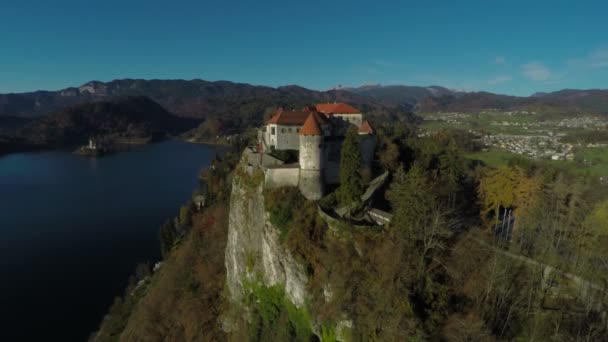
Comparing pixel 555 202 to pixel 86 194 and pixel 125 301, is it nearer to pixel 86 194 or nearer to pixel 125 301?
pixel 125 301

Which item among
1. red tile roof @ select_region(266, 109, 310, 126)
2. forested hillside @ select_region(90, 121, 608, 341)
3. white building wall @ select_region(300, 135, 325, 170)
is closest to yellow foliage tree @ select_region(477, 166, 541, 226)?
forested hillside @ select_region(90, 121, 608, 341)

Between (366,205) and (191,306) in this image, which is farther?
(191,306)

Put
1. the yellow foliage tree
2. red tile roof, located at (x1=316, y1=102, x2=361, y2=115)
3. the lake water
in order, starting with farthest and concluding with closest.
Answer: the lake water → red tile roof, located at (x1=316, y1=102, x2=361, y2=115) → the yellow foliage tree

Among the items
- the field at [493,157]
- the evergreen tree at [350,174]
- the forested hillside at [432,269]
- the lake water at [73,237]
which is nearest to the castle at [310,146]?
the forested hillside at [432,269]

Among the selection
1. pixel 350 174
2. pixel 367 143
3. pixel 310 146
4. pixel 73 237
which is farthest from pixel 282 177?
pixel 73 237

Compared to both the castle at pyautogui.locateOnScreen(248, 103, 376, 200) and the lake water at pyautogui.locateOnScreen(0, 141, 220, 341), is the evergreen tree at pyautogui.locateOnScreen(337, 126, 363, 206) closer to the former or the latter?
the castle at pyautogui.locateOnScreen(248, 103, 376, 200)

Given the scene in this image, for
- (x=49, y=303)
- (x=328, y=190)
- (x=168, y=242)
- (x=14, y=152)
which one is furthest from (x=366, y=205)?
(x=14, y=152)

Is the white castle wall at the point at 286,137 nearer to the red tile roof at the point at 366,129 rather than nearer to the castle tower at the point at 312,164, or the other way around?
the castle tower at the point at 312,164
